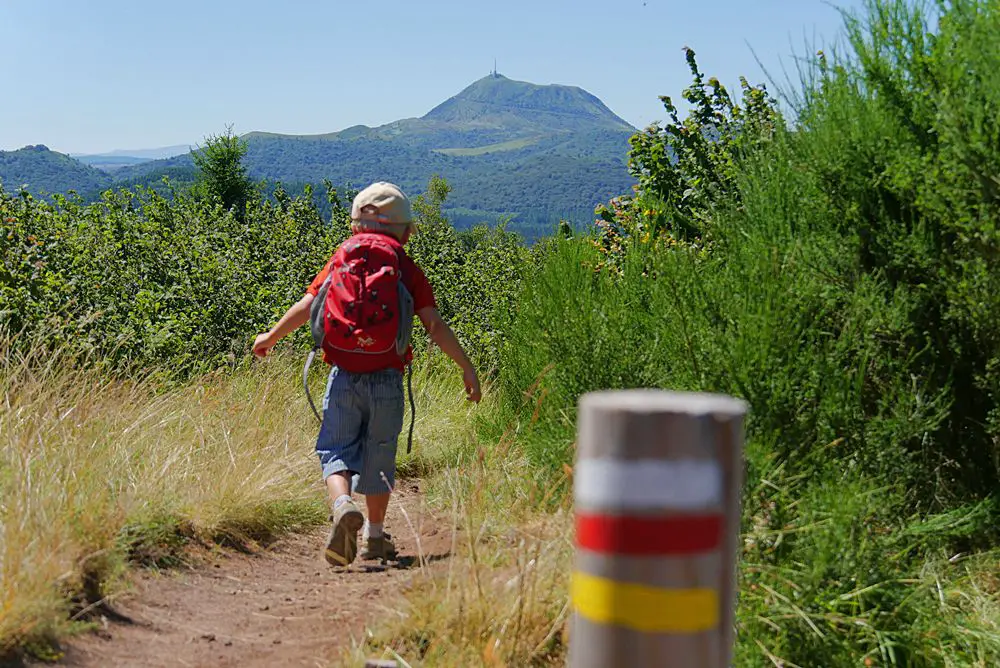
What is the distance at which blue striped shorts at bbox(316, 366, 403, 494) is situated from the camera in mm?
4953

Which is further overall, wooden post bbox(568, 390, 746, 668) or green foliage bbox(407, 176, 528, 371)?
green foliage bbox(407, 176, 528, 371)

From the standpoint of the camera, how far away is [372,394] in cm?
495

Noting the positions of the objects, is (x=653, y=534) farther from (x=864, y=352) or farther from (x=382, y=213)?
(x=382, y=213)

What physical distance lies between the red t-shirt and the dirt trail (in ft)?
2.96

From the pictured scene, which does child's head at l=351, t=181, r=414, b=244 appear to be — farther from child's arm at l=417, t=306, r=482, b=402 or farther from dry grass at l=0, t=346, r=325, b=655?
dry grass at l=0, t=346, r=325, b=655

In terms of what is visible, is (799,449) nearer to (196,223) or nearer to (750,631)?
(750,631)

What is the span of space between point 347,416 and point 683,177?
12.9 feet

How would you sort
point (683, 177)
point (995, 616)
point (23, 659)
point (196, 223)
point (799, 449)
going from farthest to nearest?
point (196, 223), point (683, 177), point (799, 449), point (995, 616), point (23, 659)

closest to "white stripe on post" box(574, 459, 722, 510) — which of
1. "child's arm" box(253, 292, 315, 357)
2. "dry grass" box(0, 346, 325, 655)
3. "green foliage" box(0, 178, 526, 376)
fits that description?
"dry grass" box(0, 346, 325, 655)

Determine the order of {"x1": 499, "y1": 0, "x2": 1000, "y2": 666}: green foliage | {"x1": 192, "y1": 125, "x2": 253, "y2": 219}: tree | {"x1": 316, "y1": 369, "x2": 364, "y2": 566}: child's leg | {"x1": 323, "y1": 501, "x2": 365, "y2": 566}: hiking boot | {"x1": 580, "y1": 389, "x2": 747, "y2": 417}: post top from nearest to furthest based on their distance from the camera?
{"x1": 580, "y1": 389, "x2": 747, "y2": 417}: post top, {"x1": 499, "y1": 0, "x2": 1000, "y2": 666}: green foliage, {"x1": 323, "y1": 501, "x2": 365, "y2": 566}: hiking boot, {"x1": 316, "y1": 369, "x2": 364, "y2": 566}: child's leg, {"x1": 192, "y1": 125, "x2": 253, "y2": 219}: tree

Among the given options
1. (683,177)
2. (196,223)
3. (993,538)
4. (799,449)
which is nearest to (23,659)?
(799,449)

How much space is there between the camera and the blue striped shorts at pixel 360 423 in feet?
16.3

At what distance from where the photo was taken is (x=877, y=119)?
455 cm

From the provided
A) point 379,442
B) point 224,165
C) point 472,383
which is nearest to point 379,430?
point 379,442
